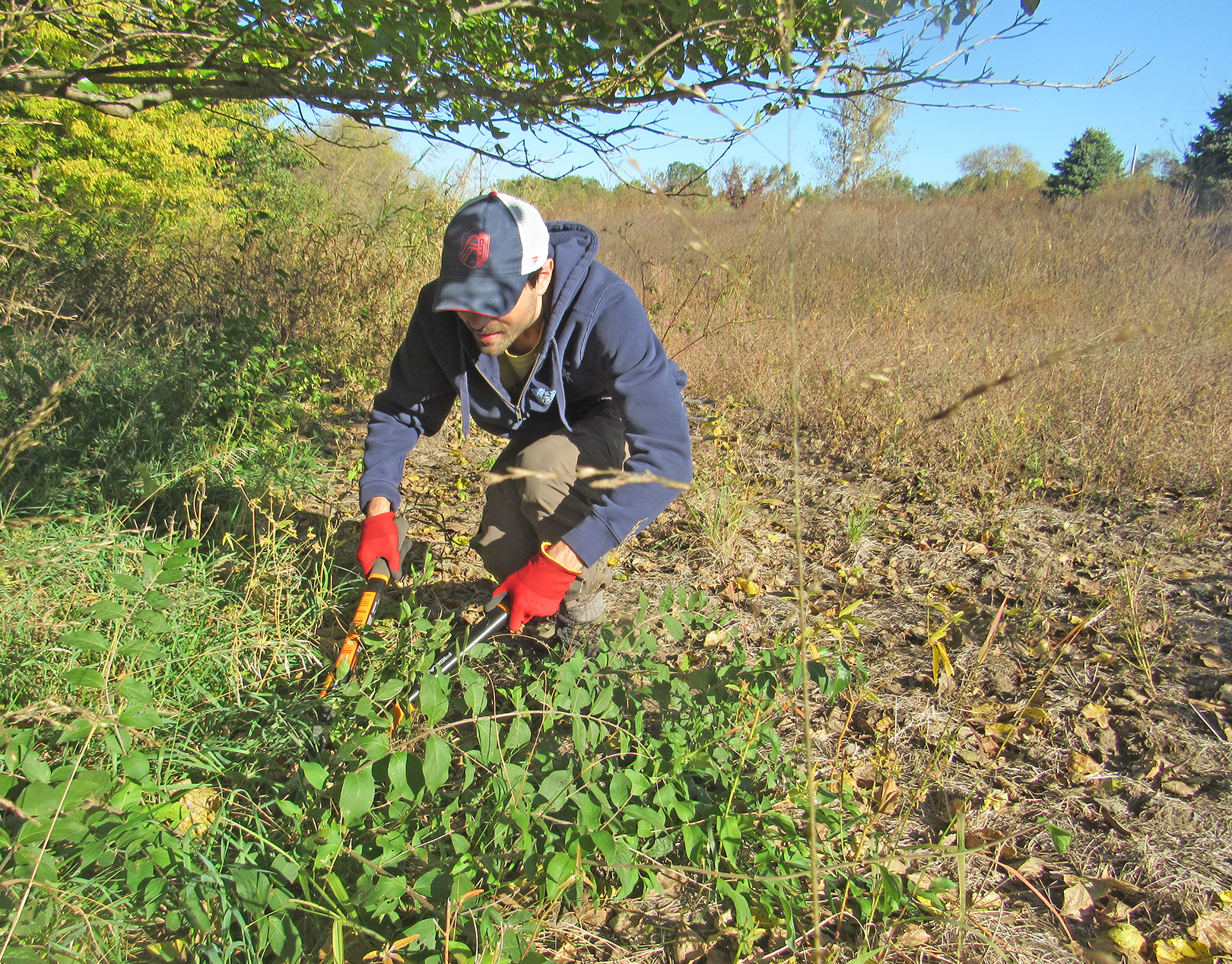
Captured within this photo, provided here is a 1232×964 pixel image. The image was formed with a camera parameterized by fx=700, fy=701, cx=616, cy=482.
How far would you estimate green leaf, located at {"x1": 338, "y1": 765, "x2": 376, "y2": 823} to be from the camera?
4.23 feet

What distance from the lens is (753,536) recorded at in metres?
3.35

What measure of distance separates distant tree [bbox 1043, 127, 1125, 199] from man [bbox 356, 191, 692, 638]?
18.9m

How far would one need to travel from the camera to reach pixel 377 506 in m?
2.26

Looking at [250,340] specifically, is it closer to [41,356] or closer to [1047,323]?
[41,356]

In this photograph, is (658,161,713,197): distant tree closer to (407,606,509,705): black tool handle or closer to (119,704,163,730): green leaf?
(407,606,509,705): black tool handle

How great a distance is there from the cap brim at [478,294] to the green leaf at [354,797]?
1168 millimetres

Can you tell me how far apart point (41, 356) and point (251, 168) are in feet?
33.5

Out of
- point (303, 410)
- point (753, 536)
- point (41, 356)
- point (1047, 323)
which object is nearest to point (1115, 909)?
point (753, 536)

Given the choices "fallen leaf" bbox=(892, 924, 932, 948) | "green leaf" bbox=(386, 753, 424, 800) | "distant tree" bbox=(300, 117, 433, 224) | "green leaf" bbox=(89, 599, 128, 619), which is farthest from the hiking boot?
"distant tree" bbox=(300, 117, 433, 224)

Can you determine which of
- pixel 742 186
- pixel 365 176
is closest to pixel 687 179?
pixel 742 186

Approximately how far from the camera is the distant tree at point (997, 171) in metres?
17.7

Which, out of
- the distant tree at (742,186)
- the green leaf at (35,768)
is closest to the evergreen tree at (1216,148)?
the distant tree at (742,186)

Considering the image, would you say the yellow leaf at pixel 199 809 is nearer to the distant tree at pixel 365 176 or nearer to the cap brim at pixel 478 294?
the cap brim at pixel 478 294

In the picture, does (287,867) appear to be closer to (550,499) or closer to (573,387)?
(550,499)
